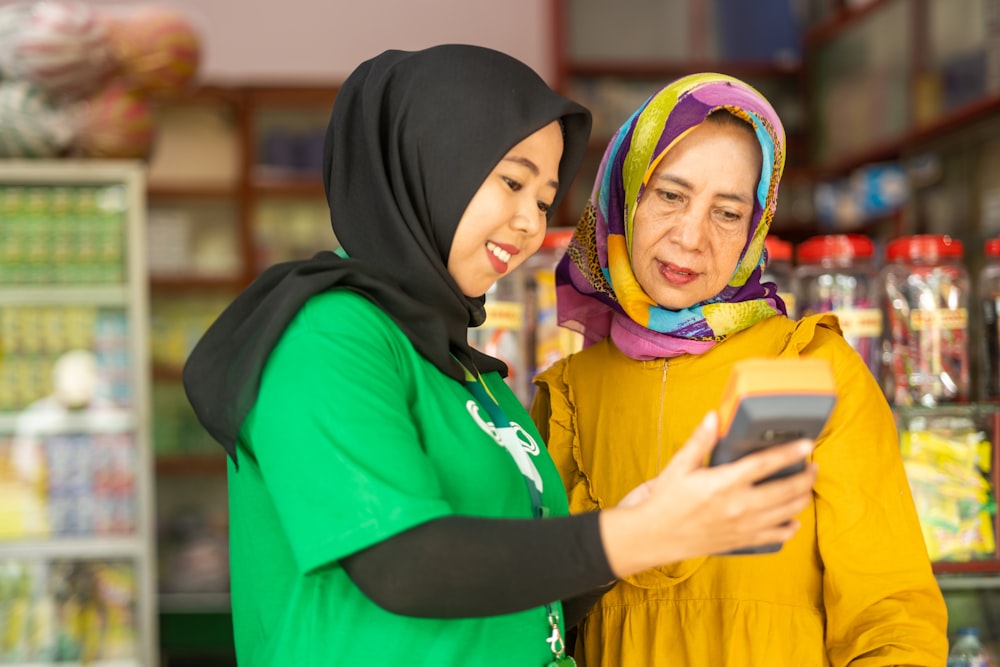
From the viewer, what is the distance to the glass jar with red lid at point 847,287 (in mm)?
1914

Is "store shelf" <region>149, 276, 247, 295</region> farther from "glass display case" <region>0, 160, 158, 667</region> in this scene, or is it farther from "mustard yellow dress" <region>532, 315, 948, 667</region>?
"mustard yellow dress" <region>532, 315, 948, 667</region>

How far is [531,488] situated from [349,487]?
30 centimetres

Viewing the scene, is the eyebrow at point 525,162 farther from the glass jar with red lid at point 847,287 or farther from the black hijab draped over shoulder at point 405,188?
the glass jar with red lid at point 847,287

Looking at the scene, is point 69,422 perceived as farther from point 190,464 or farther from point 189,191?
point 189,191

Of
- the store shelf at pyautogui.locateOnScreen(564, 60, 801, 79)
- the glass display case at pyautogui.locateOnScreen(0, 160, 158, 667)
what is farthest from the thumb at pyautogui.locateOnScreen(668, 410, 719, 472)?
the store shelf at pyautogui.locateOnScreen(564, 60, 801, 79)

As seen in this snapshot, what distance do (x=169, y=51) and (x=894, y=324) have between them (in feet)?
7.70

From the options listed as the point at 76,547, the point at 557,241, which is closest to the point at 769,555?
the point at 557,241

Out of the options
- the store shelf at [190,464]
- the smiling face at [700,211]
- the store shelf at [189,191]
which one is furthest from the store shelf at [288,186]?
the smiling face at [700,211]

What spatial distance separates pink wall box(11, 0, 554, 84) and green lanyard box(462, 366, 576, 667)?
464cm

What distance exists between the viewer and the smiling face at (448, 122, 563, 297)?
3.67ft

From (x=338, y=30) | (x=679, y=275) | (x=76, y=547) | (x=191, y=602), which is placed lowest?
(x=191, y=602)

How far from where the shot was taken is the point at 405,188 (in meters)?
1.12

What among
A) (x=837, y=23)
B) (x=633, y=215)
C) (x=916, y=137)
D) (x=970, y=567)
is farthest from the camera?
(x=837, y=23)

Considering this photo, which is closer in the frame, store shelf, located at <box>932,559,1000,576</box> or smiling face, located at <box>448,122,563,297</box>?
smiling face, located at <box>448,122,563,297</box>
